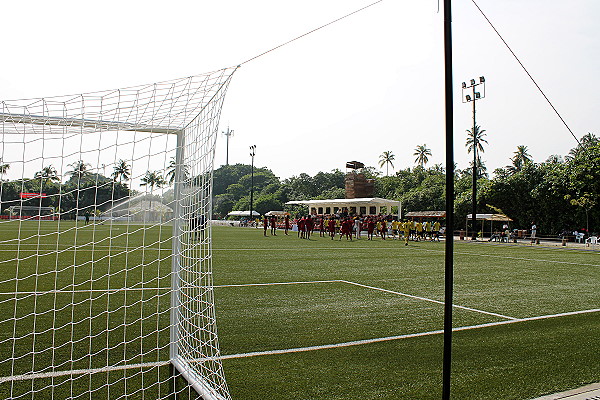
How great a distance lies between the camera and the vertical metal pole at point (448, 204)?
325 centimetres

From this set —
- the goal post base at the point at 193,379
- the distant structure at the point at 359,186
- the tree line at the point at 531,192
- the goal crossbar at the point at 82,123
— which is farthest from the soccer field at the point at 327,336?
the distant structure at the point at 359,186

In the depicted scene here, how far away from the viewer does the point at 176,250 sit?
16.5 ft

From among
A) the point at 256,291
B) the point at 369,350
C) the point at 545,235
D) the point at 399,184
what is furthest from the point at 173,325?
the point at 399,184

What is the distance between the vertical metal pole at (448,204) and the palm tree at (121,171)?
3.11 metres

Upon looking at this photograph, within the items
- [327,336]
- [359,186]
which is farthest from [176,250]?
[359,186]

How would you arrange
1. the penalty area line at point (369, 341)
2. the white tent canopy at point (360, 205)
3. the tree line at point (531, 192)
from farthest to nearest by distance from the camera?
1. the white tent canopy at point (360, 205)
2. the tree line at point (531, 192)
3. the penalty area line at point (369, 341)

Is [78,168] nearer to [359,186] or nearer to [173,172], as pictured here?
[173,172]

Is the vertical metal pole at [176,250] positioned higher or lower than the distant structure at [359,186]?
lower

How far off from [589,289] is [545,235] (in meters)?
27.9

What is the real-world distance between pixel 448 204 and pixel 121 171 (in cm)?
328

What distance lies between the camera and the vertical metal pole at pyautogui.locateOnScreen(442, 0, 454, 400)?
3248 mm

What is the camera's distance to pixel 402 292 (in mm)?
9789

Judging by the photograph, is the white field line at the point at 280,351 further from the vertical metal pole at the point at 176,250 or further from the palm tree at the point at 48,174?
the palm tree at the point at 48,174

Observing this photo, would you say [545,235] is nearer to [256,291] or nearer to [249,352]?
[256,291]
